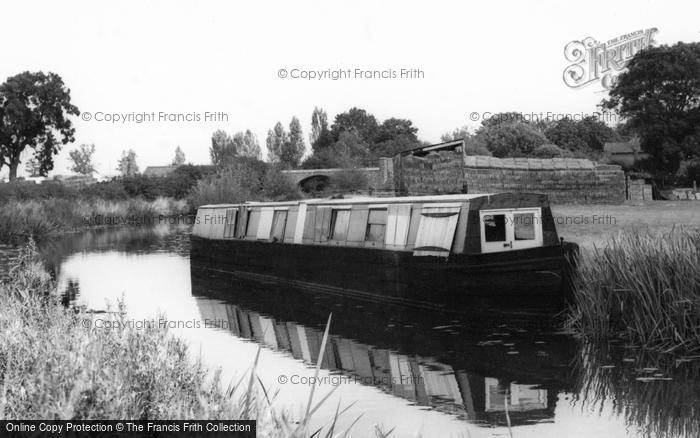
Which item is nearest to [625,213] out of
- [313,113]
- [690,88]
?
[690,88]

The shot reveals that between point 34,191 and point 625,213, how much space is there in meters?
31.9

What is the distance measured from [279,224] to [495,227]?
7.18 meters

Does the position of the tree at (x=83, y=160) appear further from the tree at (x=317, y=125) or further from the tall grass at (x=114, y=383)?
the tall grass at (x=114, y=383)

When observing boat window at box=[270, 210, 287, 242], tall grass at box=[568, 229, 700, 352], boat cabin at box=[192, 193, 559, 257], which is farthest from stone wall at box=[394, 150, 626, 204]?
tall grass at box=[568, 229, 700, 352]

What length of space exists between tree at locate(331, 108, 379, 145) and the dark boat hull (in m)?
73.8

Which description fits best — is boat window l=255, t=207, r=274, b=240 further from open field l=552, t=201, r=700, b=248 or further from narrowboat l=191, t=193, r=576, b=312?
open field l=552, t=201, r=700, b=248

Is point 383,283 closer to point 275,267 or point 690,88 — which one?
point 275,267

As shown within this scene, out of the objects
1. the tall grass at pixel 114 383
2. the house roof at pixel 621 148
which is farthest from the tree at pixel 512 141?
the tall grass at pixel 114 383

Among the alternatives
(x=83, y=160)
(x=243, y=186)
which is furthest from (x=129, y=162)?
(x=243, y=186)

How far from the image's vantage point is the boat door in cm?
1398

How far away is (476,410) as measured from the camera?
8641 mm

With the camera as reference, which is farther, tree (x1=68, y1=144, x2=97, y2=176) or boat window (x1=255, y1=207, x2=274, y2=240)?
tree (x1=68, y1=144, x2=97, y2=176)

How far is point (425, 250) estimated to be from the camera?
14.5 meters

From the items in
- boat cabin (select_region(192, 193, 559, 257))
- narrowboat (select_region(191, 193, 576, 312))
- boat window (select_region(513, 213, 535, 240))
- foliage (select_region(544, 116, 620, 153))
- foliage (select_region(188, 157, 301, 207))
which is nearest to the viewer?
narrowboat (select_region(191, 193, 576, 312))
